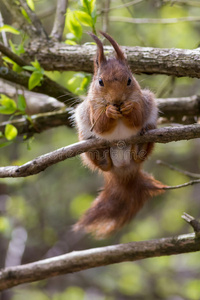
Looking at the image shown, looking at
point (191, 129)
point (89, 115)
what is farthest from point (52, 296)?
point (191, 129)

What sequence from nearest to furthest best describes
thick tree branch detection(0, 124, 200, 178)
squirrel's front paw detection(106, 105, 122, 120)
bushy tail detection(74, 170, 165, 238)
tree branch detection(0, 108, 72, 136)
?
thick tree branch detection(0, 124, 200, 178) → squirrel's front paw detection(106, 105, 122, 120) → bushy tail detection(74, 170, 165, 238) → tree branch detection(0, 108, 72, 136)

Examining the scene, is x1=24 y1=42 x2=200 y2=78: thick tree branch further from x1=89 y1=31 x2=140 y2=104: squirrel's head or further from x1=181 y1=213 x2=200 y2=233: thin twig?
x1=181 y1=213 x2=200 y2=233: thin twig

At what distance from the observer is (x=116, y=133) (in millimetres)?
1804

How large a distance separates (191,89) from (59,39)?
2196mm

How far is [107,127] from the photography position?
180 centimetres

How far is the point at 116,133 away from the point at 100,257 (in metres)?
0.61

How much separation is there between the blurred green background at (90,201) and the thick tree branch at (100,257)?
1.44 meters

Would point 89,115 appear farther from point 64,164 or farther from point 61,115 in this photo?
point 64,164

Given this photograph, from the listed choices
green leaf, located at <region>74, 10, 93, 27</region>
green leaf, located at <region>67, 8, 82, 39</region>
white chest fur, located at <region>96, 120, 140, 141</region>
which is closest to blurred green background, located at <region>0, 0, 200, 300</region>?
green leaf, located at <region>67, 8, 82, 39</region>

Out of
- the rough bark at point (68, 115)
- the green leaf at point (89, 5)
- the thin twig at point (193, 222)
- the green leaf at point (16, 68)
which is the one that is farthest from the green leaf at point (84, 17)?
the thin twig at point (193, 222)

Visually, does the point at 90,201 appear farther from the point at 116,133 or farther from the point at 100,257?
the point at 116,133

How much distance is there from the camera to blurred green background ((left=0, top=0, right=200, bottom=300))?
362 cm

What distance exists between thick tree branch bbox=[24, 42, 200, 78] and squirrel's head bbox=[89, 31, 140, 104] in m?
0.12

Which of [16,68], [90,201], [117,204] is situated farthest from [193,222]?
[90,201]
